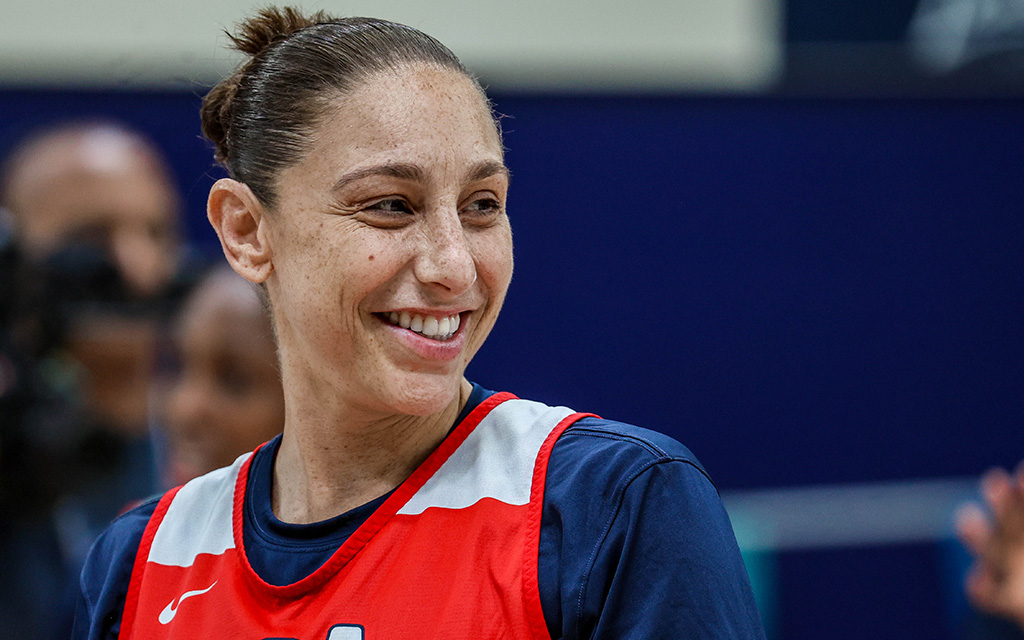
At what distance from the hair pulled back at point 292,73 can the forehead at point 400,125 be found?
0.05 ft

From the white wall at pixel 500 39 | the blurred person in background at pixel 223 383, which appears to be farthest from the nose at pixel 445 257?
the white wall at pixel 500 39

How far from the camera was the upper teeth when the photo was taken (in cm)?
111

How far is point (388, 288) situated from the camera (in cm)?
110

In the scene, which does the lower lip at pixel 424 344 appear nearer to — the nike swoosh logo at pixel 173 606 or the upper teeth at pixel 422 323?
the upper teeth at pixel 422 323

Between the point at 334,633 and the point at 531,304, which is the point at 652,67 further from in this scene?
the point at 334,633

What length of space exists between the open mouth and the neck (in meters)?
0.10

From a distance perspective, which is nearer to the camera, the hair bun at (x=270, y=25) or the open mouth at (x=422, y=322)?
the open mouth at (x=422, y=322)

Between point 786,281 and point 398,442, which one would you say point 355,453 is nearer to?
point 398,442

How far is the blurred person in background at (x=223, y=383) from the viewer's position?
2.31 m

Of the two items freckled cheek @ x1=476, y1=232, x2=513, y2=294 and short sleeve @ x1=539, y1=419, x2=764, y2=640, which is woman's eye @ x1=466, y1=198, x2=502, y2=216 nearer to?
freckled cheek @ x1=476, y1=232, x2=513, y2=294

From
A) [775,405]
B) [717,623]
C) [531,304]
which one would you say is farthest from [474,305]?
[775,405]

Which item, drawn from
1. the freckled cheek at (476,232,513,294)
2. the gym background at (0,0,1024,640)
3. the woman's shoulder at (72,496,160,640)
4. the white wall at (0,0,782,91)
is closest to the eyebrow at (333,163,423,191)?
the freckled cheek at (476,232,513,294)

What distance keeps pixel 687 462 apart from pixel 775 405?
89.6 inches

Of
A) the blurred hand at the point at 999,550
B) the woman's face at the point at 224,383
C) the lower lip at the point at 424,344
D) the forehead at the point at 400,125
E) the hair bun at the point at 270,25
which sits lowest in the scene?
the blurred hand at the point at 999,550
